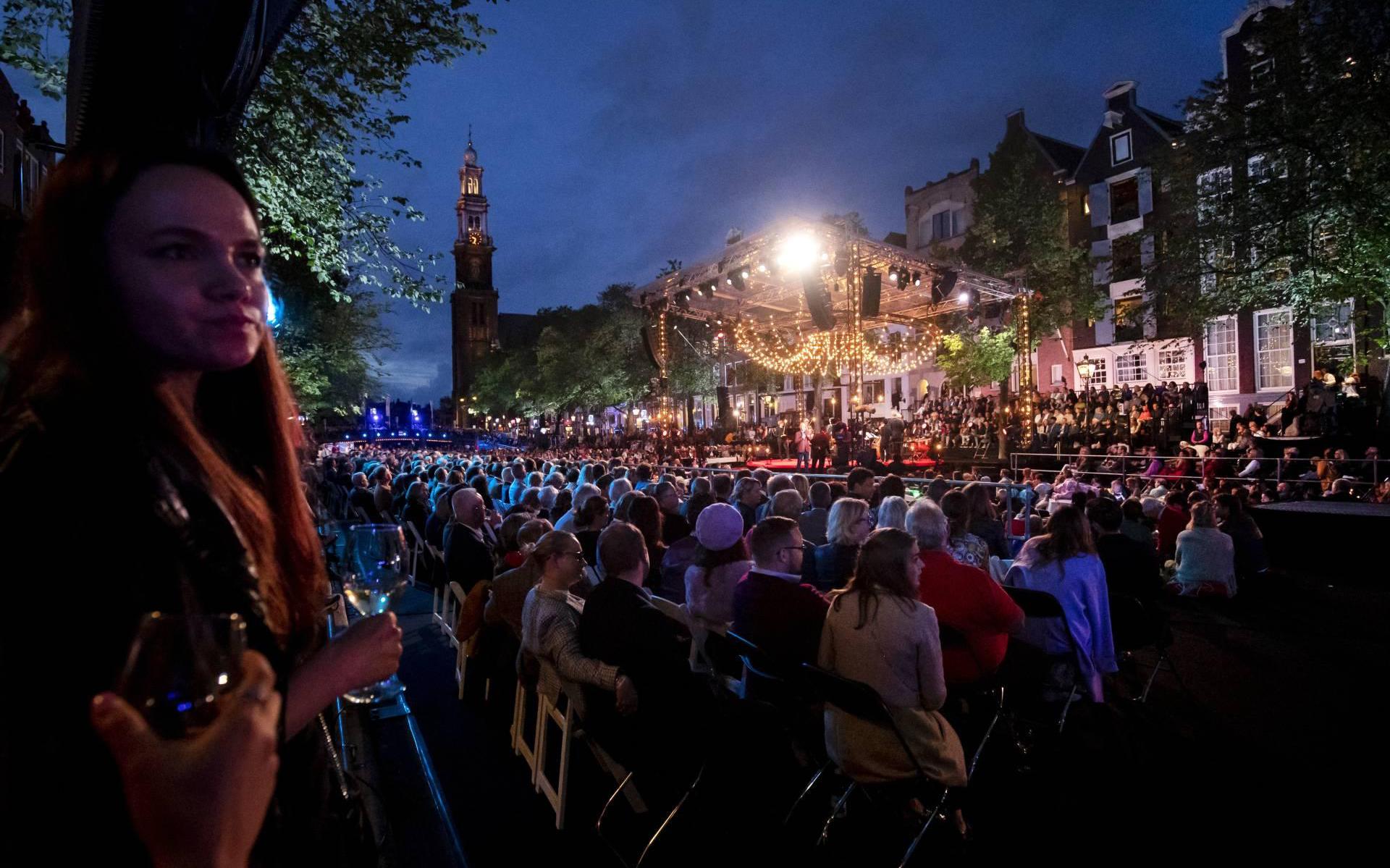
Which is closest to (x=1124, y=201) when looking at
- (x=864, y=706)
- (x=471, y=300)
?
(x=864, y=706)

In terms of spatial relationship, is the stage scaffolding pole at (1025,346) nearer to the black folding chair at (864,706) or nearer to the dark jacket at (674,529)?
the dark jacket at (674,529)

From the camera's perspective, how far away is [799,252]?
530 inches

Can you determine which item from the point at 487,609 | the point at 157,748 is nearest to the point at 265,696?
the point at 157,748

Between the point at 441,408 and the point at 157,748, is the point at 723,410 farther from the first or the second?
the point at 441,408

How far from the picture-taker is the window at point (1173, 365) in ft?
76.2

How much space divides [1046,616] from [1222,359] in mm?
23760

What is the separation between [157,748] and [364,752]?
421cm

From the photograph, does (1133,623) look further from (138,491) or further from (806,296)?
(806,296)

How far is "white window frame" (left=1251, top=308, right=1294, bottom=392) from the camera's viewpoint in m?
20.8

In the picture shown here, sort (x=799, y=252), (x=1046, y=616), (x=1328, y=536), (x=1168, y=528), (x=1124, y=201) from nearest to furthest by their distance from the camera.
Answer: (x=1046, y=616) → (x=1168, y=528) → (x=1328, y=536) → (x=799, y=252) → (x=1124, y=201)

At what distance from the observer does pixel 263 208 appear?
779 cm

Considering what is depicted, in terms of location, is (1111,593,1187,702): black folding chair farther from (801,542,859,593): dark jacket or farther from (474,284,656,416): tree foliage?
(474,284,656,416): tree foliage

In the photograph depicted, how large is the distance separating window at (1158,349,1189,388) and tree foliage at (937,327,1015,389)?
461 centimetres

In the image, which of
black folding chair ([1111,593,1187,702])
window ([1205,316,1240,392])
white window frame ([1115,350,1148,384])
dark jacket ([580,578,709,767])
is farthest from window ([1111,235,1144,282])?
dark jacket ([580,578,709,767])
